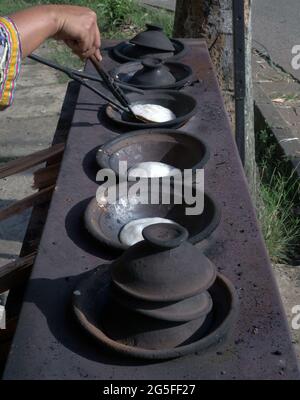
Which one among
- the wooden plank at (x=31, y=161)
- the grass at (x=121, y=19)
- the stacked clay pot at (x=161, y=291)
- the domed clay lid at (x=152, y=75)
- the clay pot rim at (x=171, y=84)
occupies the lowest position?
the grass at (x=121, y=19)

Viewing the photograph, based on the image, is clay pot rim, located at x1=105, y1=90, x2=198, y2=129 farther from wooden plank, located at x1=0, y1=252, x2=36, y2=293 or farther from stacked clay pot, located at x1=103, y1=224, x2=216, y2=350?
stacked clay pot, located at x1=103, y1=224, x2=216, y2=350

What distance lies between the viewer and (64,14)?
2.31 meters

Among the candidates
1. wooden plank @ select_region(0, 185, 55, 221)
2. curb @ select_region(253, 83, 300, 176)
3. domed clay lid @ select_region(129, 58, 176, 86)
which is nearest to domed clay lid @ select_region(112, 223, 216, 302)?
wooden plank @ select_region(0, 185, 55, 221)

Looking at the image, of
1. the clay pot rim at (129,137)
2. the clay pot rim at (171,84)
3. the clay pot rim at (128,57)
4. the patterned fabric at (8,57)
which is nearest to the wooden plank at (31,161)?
the clay pot rim at (171,84)

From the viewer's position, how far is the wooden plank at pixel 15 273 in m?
2.65

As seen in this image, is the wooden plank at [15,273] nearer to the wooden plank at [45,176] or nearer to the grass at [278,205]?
the wooden plank at [45,176]

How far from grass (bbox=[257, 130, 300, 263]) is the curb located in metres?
0.06

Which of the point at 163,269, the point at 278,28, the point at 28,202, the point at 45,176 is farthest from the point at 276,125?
the point at 163,269

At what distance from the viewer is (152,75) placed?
3.32 metres

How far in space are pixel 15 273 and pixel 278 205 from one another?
2274mm

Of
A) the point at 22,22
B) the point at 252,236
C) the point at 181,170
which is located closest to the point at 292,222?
the point at 181,170

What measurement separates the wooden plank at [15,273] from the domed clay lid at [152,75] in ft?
3.59

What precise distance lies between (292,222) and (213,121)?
1.66 metres

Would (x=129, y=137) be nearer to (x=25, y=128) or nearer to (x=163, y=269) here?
(x=163, y=269)
